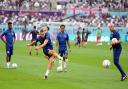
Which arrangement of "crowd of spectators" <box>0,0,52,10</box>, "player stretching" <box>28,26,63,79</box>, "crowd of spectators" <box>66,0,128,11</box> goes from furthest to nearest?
"crowd of spectators" <box>66,0,128,11</box> → "crowd of spectators" <box>0,0,52,10</box> → "player stretching" <box>28,26,63,79</box>

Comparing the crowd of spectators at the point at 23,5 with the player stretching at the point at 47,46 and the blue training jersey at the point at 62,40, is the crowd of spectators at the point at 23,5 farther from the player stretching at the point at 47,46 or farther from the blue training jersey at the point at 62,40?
the player stretching at the point at 47,46

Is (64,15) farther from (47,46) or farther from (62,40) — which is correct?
(47,46)

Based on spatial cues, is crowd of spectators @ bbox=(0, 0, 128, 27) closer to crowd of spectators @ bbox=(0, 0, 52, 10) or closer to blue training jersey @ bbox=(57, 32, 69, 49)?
crowd of spectators @ bbox=(0, 0, 52, 10)

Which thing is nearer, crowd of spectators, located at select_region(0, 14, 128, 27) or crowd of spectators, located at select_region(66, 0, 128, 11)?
crowd of spectators, located at select_region(0, 14, 128, 27)

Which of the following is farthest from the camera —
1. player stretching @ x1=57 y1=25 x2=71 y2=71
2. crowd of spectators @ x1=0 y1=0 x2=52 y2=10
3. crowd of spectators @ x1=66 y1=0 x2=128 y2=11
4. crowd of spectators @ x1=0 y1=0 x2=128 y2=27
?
crowd of spectators @ x1=66 y1=0 x2=128 y2=11

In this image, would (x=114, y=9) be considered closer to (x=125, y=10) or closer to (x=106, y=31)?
(x=125, y=10)

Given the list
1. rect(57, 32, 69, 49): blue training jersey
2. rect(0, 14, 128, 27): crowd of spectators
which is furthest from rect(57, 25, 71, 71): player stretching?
rect(0, 14, 128, 27): crowd of spectators

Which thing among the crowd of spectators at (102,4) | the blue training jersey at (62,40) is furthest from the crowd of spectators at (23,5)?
the blue training jersey at (62,40)

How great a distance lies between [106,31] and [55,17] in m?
7.51

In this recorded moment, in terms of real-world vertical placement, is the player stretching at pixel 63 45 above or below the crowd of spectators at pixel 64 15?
above

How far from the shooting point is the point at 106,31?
63375 millimetres

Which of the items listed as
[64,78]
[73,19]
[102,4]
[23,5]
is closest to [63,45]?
[64,78]

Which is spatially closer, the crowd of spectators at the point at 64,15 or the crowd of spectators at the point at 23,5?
the crowd of spectators at the point at 64,15

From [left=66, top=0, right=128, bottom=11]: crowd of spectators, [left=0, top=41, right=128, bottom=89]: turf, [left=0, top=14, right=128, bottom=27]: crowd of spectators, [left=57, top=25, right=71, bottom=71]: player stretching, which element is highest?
[left=57, top=25, right=71, bottom=71]: player stretching
